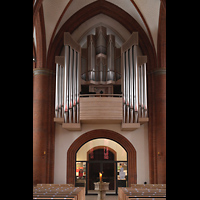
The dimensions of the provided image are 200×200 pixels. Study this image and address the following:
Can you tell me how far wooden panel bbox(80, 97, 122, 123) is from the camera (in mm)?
12055

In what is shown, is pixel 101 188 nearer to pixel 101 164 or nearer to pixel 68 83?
pixel 101 164

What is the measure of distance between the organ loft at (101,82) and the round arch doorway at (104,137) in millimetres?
1305

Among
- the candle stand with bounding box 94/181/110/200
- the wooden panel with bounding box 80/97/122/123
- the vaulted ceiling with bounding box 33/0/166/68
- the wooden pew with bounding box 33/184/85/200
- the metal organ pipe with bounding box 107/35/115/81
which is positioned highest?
the vaulted ceiling with bounding box 33/0/166/68

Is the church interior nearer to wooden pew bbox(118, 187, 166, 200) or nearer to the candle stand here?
the candle stand

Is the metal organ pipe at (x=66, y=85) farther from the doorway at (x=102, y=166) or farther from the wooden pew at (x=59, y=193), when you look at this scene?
the wooden pew at (x=59, y=193)

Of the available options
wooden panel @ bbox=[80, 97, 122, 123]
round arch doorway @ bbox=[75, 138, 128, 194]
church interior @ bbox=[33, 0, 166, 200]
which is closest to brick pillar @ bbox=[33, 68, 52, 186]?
church interior @ bbox=[33, 0, 166, 200]

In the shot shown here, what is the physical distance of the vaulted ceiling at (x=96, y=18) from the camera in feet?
42.4

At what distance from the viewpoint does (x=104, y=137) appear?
551 inches

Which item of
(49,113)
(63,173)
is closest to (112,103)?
(49,113)

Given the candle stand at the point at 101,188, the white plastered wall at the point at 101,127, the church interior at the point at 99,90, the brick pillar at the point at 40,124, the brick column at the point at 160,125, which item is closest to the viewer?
the candle stand at the point at 101,188

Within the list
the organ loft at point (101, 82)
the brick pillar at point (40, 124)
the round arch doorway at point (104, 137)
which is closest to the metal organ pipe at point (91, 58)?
the organ loft at point (101, 82)

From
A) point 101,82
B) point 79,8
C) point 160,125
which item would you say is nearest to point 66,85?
point 101,82
